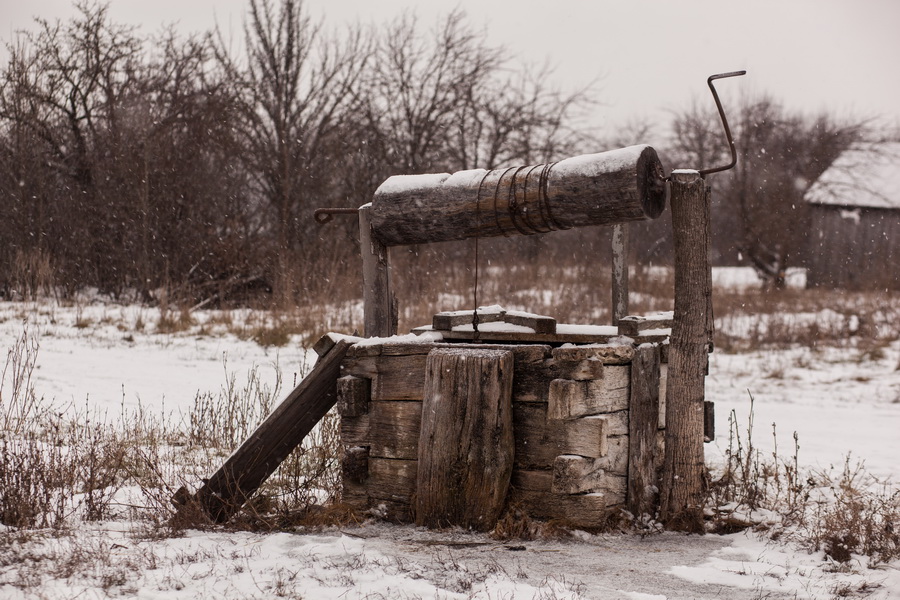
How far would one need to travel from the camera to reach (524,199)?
448 centimetres

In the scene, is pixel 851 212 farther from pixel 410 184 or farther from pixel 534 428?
pixel 534 428

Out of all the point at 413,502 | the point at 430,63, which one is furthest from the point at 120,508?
the point at 430,63

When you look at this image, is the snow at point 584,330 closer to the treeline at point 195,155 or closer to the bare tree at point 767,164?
the treeline at point 195,155

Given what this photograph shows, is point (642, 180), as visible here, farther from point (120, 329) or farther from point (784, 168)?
point (784, 168)

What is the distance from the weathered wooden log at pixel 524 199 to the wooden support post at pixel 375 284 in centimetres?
9

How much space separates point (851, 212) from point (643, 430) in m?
26.9

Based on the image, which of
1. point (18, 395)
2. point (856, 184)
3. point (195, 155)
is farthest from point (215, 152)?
point (856, 184)

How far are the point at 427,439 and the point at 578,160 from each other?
168 cm

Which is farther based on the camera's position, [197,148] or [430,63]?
[430,63]

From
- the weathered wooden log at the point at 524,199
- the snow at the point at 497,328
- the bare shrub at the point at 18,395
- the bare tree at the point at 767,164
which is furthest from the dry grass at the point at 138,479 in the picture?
the bare tree at the point at 767,164

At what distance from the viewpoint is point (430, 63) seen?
61.9 feet

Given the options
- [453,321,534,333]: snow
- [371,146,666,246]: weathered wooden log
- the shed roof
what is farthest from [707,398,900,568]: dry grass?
the shed roof

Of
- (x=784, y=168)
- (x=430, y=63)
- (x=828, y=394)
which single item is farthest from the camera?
(x=784, y=168)

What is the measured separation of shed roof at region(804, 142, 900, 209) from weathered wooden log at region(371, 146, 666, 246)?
80.9ft
